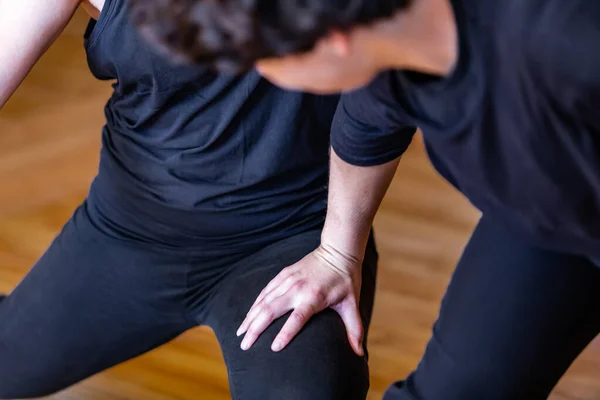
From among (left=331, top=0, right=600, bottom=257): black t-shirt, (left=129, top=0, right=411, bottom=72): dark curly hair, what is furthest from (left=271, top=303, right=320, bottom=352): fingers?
(left=129, top=0, right=411, bottom=72): dark curly hair

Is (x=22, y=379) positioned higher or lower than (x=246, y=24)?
lower

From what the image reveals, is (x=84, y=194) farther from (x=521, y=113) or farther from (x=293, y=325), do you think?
(x=521, y=113)

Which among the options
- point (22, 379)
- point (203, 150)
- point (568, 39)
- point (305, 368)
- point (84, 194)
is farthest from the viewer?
point (84, 194)

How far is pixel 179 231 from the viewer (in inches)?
39.9

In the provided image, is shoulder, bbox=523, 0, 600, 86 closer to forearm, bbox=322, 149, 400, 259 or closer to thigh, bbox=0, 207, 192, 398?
forearm, bbox=322, 149, 400, 259

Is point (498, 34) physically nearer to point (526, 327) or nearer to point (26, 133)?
point (526, 327)

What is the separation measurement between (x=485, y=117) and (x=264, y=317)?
0.41 meters

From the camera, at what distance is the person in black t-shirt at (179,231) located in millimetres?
902

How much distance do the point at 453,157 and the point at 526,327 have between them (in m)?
0.23

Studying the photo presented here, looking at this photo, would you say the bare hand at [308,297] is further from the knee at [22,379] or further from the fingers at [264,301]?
the knee at [22,379]

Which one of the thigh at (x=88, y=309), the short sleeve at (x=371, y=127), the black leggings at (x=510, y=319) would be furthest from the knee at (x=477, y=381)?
the thigh at (x=88, y=309)

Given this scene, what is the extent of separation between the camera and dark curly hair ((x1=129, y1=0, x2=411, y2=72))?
531mm

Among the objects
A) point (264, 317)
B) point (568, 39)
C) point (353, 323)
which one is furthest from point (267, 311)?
point (568, 39)

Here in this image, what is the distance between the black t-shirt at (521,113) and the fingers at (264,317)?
27 cm
